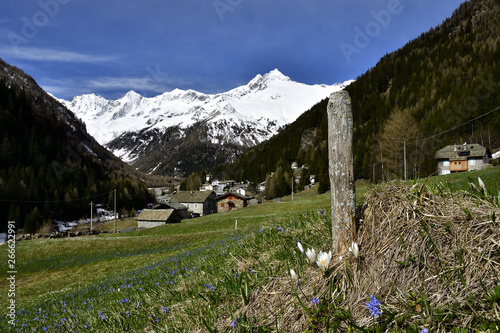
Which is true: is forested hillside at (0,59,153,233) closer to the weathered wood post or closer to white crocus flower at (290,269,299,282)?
white crocus flower at (290,269,299,282)

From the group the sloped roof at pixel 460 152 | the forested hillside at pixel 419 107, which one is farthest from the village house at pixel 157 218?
the sloped roof at pixel 460 152

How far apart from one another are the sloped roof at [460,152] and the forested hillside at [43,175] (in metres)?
124

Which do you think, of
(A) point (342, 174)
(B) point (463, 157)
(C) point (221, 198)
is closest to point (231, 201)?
(C) point (221, 198)

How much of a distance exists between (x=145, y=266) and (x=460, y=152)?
90.3 m

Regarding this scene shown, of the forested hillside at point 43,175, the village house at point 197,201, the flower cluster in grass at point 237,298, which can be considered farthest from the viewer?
the forested hillside at point 43,175

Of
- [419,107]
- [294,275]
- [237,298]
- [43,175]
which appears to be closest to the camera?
[294,275]

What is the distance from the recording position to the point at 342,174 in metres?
3.76

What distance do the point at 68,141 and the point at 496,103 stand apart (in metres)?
206

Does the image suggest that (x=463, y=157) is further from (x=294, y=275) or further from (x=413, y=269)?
(x=294, y=275)

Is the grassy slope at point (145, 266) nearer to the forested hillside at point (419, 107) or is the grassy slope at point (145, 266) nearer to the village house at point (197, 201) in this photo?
the forested hillside at point (419, 107)

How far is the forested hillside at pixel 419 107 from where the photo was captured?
71062 millimetres

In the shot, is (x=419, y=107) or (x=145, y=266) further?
(x=419, y=107)

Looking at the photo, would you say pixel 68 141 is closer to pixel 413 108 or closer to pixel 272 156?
pixel 272 156

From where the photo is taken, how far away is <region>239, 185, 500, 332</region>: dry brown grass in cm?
253
